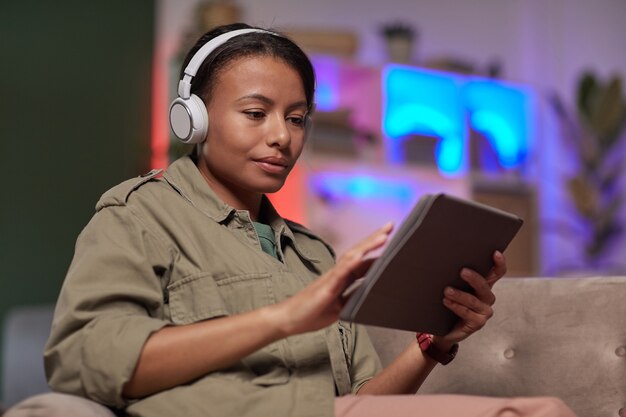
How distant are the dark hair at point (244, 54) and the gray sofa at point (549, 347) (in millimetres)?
628

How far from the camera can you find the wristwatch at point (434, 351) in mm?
1581

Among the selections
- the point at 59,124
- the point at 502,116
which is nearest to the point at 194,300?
the point at 59,124

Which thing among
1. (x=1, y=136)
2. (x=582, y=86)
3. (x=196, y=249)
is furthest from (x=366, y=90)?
(x=196, y=249)

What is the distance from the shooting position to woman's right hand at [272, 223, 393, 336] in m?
1.18

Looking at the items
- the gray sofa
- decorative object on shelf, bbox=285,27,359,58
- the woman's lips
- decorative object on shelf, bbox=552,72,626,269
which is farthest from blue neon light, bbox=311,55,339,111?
the woman's lips

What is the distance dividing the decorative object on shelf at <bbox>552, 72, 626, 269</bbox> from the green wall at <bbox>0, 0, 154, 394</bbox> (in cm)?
274

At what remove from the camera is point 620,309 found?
1.73 m

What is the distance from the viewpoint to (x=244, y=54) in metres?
1.55

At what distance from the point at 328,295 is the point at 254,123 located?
0.43 m

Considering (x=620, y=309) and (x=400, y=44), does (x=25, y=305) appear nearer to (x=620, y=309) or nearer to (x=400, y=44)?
(x=400, y=44)

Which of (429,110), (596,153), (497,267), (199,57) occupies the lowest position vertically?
(596,153)

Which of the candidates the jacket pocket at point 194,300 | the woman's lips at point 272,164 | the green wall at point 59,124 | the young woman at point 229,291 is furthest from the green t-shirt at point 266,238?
the green wall at point 59,124

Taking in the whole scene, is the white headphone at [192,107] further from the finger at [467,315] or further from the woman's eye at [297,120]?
the finger at [467,315]

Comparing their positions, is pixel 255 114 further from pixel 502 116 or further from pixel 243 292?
pixel 502 116
